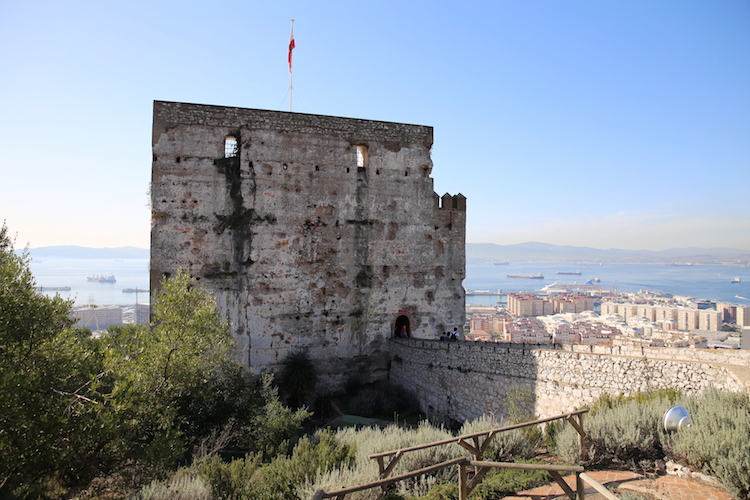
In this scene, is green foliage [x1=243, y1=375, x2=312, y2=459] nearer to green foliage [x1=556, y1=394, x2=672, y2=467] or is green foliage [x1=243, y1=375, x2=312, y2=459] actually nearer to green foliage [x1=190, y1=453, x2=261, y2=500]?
green foliage [x1=190, y1=453, x2=261, y2=500]

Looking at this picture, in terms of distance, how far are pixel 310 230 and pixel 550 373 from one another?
32.4 feet

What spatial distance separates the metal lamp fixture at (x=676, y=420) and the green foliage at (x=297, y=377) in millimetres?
11875

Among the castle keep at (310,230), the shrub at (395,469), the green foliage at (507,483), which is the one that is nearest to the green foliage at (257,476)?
the shrub at (395,469)

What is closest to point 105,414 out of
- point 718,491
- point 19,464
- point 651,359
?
point 19,464

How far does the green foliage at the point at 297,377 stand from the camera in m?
15.9

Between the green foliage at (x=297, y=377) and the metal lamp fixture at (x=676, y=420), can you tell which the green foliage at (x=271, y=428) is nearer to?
the green foliage at (x=297, y=377)

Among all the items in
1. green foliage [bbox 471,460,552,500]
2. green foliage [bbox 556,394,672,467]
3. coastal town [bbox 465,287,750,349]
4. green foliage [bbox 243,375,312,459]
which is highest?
green foliage [bbox 556,394,672,467]

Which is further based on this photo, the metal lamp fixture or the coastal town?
the coastal town

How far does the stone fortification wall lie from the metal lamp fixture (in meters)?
1.98

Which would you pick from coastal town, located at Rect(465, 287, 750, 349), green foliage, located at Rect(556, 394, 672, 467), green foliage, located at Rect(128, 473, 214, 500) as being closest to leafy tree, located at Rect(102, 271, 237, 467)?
green foliage, located at Rect(128, 473, 214, 500)

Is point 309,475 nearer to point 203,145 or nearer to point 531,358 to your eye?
point 531,358

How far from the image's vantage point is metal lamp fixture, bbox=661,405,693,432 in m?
6.28

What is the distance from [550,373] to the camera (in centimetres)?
1088

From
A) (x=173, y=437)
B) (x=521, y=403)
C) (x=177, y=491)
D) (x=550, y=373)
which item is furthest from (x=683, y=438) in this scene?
(x=173, y=437)
